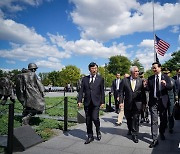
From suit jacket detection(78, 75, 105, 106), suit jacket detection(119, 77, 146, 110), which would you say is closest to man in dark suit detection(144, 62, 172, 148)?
suit jacket detection(119, 77, 146, 110)

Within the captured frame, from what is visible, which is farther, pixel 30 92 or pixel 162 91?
pixel 30 92

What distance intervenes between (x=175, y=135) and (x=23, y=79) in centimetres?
508

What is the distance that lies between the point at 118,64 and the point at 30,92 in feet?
273

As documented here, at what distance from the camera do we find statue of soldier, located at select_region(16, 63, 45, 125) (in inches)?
298

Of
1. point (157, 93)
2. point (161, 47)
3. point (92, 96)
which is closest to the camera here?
point (157, 93)

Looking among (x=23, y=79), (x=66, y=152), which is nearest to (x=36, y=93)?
(x=23, y=79)

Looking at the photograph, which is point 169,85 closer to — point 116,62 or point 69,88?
point 69,88

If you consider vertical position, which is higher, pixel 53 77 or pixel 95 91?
pixel 53 77

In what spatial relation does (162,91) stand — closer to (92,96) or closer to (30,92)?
(92,96)

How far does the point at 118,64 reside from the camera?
89812mm

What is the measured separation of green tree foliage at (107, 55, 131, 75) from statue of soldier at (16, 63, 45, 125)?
8286cm

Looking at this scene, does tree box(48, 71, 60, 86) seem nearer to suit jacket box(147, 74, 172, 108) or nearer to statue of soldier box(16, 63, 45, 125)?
statue of soldier box(16, 63, 45, 125)

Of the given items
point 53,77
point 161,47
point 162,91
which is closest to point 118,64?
point 53,77

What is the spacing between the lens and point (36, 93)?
770cm
